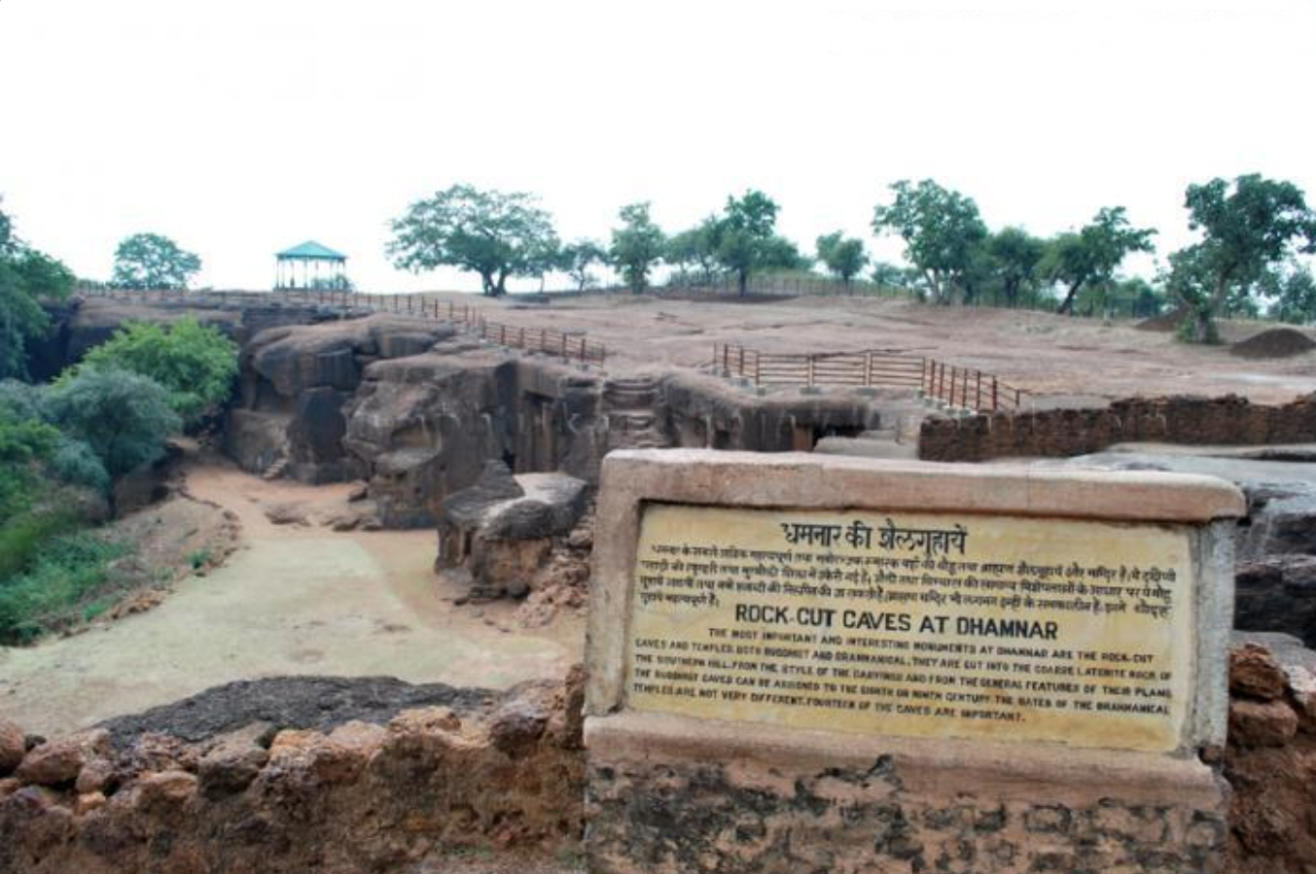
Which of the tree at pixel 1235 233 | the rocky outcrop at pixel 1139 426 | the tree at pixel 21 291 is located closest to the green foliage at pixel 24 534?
the tree at pixel 21 291

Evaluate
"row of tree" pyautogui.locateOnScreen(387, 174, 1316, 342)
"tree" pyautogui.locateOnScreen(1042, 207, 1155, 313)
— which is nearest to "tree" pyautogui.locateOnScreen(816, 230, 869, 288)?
"row of tree" pyautogui.locateOnScreen(387, 174, 1316, 342)

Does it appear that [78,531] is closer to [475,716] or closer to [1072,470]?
[475,716]

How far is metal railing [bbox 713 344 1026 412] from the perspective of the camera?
67.8 feet

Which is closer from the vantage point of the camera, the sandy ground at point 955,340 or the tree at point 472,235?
the sandy ground at point 955,340

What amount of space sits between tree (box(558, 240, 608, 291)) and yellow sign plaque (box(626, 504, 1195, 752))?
201 ft

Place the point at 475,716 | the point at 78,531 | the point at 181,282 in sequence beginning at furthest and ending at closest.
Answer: the point at 181,282
the point at 78,531
the point at 475,716

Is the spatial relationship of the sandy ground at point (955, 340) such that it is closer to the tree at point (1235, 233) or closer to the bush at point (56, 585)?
the tree at point (1235, 233)

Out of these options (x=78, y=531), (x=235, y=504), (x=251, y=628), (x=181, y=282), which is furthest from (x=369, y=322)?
(x=181, y=282)

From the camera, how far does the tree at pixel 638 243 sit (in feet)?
197

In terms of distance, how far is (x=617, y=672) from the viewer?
4242 mm

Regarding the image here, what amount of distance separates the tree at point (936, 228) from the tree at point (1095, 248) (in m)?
3.39

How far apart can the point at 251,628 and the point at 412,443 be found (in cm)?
1046

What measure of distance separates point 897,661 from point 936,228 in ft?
156

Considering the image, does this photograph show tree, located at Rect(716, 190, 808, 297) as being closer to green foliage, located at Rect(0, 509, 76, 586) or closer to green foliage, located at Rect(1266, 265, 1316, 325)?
green foliage, located at Rect(1266, 265, 1316, 325)
